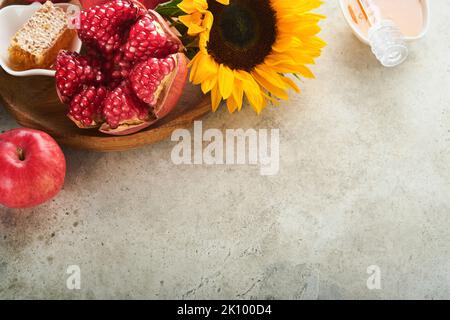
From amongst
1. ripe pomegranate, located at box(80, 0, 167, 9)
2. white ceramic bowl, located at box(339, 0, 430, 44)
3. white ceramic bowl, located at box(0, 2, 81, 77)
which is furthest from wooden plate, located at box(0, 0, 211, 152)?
white ceramic bowl, located at box(339, 0, 430, 44)

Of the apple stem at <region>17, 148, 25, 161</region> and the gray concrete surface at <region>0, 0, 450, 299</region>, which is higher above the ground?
the apple stem at <region>17, 148, 25, 161</region>

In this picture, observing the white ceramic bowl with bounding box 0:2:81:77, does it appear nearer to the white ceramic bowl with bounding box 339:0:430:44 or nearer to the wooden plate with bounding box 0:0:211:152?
the wooden plate with bounding box 0:0:211:152

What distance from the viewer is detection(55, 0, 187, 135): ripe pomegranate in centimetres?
84

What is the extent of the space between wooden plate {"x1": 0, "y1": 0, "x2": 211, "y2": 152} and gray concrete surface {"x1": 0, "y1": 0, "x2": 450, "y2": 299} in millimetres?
56

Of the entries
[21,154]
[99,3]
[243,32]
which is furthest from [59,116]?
Answer: [243,32]

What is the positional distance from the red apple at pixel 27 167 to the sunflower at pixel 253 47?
0.26 m

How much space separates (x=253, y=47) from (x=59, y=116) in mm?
354

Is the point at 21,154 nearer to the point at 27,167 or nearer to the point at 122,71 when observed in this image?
the point at 27,167

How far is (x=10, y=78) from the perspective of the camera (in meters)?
0.94

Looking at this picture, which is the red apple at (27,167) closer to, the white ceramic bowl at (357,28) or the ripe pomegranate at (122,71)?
the ripe pomegranate at (122,71)

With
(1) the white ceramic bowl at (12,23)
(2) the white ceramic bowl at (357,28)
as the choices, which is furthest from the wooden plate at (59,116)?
(2) the white ceramic bowl at (357,28)

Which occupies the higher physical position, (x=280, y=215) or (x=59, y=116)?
(x=59, y=116)

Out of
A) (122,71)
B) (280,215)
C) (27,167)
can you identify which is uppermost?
(122,71)

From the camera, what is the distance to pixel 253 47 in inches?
35.9
